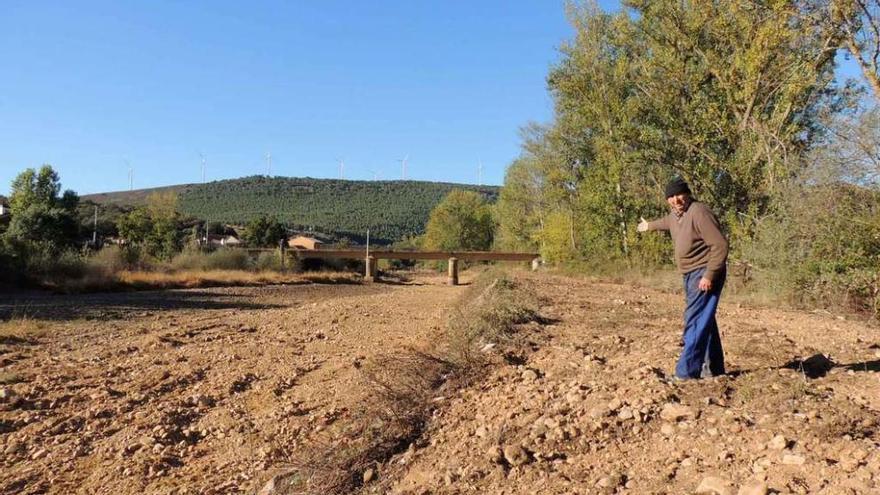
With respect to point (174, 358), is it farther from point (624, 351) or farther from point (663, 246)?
point (663, 246)

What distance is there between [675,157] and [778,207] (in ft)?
21.7

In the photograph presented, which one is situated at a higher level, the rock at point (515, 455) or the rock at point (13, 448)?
the rock at point (515, 455)

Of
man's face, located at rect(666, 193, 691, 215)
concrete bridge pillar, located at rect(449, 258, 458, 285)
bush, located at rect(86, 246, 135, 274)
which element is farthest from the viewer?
concrete bridge pillar, located at rect(449, 258, 458, 285)

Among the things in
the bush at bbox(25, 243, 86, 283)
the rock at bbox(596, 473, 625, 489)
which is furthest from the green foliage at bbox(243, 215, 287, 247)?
the rock at bbox(596, 473, 625, 489)

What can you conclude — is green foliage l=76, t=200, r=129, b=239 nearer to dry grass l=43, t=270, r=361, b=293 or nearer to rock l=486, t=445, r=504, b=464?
dry grass l=43, t=270, r=361, b=293

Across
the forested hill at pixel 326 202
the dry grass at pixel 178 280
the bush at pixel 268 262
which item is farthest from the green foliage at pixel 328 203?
the dry grass at pixel 178 280

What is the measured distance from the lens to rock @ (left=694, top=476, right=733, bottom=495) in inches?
123

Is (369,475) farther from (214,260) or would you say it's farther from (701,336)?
(214,260)

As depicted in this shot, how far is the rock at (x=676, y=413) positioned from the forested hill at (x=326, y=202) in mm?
107892

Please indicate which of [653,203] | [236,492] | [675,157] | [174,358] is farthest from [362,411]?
[653,203]

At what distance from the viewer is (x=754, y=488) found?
304 centimetres

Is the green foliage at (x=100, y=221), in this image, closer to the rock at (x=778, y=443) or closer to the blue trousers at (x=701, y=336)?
the blue trousers at (x=701, y=336)

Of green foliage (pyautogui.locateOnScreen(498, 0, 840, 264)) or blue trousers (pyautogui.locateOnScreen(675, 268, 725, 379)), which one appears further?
green foliage (pyautogui.locateOnScreen(498, 0, 840, 264))

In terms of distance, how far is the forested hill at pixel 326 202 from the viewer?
117 meters
